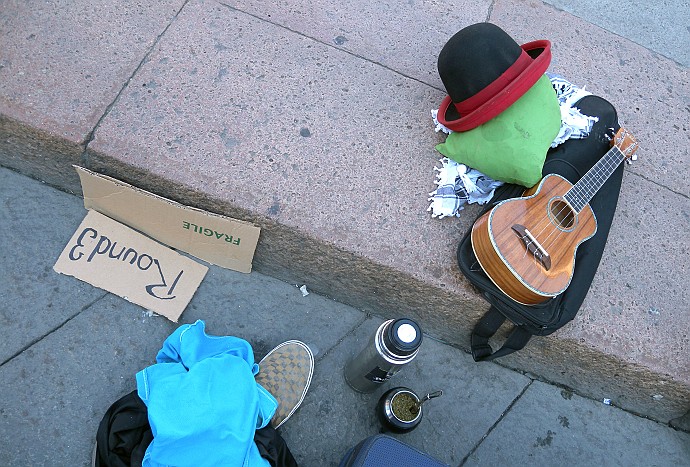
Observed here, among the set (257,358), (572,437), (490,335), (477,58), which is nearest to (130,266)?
(257,358)

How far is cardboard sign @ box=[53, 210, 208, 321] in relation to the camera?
6.49 feet

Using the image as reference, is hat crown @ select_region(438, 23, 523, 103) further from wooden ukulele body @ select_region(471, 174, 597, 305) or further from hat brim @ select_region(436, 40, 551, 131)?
wooden ukulele body @ select_region(471, 174, 597, 305)

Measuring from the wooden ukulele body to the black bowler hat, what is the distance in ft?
1.14

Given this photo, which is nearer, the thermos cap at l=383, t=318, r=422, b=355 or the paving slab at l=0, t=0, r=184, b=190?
the thermos cap at l=383, t=318, r=422, b=355

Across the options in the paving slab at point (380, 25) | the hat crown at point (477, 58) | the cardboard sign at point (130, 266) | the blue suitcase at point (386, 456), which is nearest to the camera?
the blue suitcase at point (386, 456)

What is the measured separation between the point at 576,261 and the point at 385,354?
0.85 m

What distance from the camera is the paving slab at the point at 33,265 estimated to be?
1.88 m

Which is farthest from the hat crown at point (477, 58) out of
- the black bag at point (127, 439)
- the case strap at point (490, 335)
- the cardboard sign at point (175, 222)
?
the black bag at point (127, 439)

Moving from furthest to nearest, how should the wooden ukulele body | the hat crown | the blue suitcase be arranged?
the hat crown → the wooden ukulele body → the blue suitcase

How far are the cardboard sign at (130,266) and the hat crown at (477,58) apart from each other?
4.01ft

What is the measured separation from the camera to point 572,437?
6.88 ft

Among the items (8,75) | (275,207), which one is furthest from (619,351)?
(8,75)

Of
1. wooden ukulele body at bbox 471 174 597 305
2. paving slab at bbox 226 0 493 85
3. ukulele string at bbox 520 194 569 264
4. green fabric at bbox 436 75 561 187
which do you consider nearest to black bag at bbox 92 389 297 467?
wooden ukulele body at bbox 471 174 597 305

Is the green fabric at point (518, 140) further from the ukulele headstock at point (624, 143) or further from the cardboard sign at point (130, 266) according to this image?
the cardboard sign at point (130, 266)
